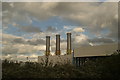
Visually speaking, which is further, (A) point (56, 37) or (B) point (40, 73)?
(A) point (56, 37)

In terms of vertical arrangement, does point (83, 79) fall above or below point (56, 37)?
below

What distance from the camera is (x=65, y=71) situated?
20797 mm

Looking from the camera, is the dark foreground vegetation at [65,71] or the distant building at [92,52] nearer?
the dark foreground vegetation at [65,71]

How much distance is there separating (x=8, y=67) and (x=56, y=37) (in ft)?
106

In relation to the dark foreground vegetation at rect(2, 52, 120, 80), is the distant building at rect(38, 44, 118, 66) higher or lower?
higher

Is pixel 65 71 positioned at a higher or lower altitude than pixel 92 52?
lower

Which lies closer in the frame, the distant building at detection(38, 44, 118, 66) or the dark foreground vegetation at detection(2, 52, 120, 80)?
the dark foreground vegetation at detection(2, 52, 120, 80)

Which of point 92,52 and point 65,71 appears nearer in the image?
point 65,71

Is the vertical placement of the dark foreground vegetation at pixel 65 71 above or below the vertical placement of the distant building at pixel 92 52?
below

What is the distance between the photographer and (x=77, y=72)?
817 inches

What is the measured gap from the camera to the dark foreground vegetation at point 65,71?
20.5m

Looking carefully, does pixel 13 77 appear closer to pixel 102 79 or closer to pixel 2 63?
pixel 2 63

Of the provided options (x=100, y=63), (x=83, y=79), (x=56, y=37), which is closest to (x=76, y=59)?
(x=56, y=37)

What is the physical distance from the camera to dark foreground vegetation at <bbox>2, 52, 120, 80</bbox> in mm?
20469
